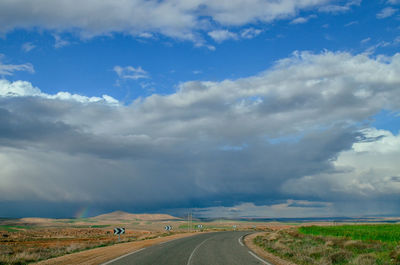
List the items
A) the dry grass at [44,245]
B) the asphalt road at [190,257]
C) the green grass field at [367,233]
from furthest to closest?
the green grass field at [367,233], the dry grass at [44,245], the asphalt road at [190,257]

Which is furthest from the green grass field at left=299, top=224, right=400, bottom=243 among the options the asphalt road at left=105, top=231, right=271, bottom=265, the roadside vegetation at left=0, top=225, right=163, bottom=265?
the roadside vegetation at left=0, top=225, right=163, bottom=265

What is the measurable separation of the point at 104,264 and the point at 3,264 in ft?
18.2

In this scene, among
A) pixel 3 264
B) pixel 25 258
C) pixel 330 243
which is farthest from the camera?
pixel 330 243

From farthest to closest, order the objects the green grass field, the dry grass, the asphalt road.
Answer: the green grass field, the dry grass, the asphalt road

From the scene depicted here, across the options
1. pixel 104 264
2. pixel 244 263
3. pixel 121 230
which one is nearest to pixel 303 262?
pixel 244 263

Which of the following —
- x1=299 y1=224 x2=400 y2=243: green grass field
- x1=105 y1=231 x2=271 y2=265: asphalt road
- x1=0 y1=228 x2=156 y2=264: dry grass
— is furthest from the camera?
x1=299 y1=224 x2=400 y2=243: green grass field

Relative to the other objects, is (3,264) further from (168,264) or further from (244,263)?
(244,263)

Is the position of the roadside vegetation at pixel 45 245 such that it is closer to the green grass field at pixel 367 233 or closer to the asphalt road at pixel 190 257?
the asphalt road at pixel 190 257

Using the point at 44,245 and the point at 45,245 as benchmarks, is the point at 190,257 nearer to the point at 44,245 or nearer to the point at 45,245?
the point at 45,245

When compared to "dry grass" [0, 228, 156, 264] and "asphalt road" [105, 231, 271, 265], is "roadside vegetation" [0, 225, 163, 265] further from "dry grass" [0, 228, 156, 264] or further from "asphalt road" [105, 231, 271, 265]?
"asphalt road" [105, 231, 271, 265]

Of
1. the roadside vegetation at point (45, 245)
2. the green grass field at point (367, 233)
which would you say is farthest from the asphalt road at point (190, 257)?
the green grass field at point (367, 233)

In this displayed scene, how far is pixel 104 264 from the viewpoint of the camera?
14359 mm

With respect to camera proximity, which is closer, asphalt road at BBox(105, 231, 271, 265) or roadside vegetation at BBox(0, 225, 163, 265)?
asphalt road at BBox(105, 231, 271, 265)

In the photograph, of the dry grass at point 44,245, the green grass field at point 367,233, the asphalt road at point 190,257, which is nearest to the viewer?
the asphalt road at point 190,257
